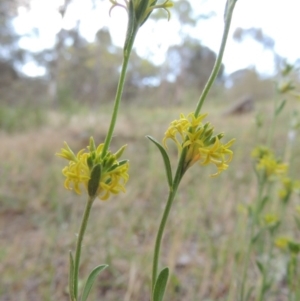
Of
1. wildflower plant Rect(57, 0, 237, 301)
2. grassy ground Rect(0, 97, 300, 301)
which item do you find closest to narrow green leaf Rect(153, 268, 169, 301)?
wildflower plant Rect(57, 0, 237, 301)

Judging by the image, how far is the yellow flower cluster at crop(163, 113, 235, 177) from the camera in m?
0.41

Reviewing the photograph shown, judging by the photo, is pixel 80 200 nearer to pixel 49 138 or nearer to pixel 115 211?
pixel 115 211

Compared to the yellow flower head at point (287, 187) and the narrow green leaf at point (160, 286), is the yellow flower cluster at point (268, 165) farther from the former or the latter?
the narrow green leaf at point (160, 286)

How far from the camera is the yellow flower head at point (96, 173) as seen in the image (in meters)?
0.41

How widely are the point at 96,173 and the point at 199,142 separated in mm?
114

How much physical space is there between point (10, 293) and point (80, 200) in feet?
3.31

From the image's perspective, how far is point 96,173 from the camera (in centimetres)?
41

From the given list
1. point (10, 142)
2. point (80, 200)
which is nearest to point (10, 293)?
point (80, 200)

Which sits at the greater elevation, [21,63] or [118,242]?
[21,63]

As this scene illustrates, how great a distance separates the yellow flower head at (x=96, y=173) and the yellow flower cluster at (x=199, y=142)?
0.19 feet

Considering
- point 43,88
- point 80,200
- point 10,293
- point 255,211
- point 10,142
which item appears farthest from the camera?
point 43,88

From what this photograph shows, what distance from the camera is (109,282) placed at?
1.63 meters

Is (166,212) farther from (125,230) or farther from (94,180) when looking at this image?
(125,230)

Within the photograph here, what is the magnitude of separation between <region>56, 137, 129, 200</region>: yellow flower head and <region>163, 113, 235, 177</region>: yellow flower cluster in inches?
2.3
